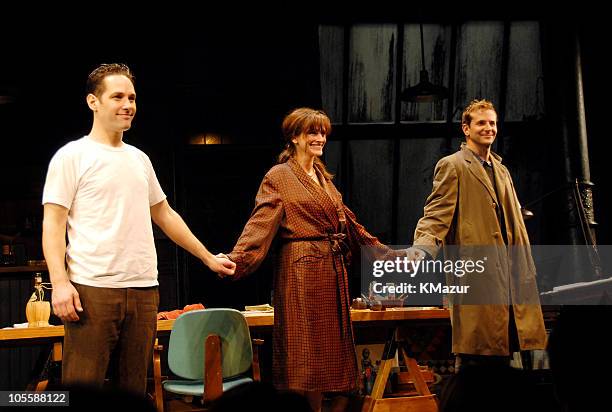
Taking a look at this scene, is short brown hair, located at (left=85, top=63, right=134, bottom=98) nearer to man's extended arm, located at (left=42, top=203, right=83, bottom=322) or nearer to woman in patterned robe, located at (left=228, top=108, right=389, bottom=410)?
man's extended arm, located at (left=42, top=203, right=83, bottom=322)

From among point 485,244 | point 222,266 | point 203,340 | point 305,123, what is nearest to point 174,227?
point 222,266

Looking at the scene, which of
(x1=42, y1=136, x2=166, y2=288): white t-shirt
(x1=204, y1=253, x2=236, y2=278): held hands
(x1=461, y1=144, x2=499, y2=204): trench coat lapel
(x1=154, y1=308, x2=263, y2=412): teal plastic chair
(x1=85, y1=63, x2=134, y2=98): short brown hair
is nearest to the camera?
(x1=42, y1=136, x2=166, y2=288): white t-shirt

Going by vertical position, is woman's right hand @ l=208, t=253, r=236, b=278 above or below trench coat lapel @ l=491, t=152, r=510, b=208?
below

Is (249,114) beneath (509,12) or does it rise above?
beneath

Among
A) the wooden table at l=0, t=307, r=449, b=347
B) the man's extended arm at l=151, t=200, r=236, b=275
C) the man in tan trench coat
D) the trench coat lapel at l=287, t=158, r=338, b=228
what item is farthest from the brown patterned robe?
the wooden table at l=0, t=307, r=449, b=347

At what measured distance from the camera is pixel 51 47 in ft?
29.0

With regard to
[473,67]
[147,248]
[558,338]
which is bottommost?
[558,338]

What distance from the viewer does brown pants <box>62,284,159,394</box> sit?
2.63m

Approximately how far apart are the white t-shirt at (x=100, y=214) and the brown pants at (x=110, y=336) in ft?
0.17

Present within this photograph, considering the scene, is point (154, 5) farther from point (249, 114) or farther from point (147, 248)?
point (147, 248)

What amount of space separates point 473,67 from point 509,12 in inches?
40.5

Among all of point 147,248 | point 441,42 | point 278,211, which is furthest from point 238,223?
point 147,248

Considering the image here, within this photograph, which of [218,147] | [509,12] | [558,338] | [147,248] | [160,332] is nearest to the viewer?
[558,338]

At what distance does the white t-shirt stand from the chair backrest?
127cm
